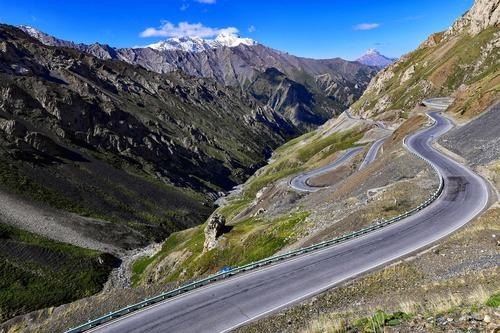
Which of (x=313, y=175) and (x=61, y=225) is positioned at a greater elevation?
(x=61, y=225)

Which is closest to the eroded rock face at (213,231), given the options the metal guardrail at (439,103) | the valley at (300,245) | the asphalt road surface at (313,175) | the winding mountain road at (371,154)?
the valley at (300,245)

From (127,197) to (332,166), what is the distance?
87.0 m

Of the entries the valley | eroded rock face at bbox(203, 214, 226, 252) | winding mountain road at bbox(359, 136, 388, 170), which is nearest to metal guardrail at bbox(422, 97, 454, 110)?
the valley

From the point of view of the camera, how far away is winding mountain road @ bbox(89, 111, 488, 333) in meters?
27.5

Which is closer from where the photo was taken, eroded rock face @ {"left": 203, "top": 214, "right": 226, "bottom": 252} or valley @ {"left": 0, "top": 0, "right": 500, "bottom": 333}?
valley @ {"left": 0, "top": 0, "right": 500, "bottom": 333}

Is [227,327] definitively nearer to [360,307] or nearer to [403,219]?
[360,307]

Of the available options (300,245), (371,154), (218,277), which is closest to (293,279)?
(218,277)

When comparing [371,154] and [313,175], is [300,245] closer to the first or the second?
[313,175]

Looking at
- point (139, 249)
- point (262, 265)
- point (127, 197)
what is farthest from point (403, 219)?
point (127, 197)

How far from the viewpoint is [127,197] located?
17625cm

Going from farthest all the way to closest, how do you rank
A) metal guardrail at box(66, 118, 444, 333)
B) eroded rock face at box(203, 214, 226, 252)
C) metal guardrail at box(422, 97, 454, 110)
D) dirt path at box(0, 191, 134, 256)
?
metal guardrail at box(422, 97, 454, 110)
dirt path at box(0, 191, 134, 256)
eroded rock face at box(203, 214, 226, 252)
metal guardrail at box(66, 118, 444, 333)

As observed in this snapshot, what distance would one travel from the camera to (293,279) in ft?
109

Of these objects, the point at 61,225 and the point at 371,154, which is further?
the point at 61,225

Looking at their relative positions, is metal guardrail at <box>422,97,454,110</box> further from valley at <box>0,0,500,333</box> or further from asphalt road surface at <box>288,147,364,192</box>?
asphalt road surface at <box>288,147,364,192</box>
